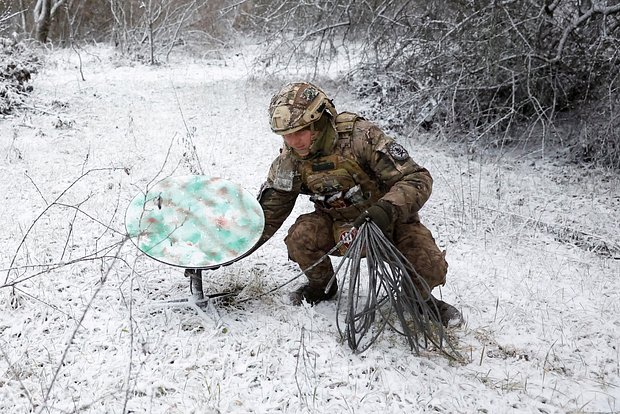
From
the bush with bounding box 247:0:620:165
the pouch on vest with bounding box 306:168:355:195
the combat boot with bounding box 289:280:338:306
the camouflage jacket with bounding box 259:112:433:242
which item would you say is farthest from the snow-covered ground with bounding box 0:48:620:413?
the bush with bounding box 247:0:620:165

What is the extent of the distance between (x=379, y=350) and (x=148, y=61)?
1009cm

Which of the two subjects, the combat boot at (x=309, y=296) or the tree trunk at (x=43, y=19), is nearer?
the combat boot at (x=309, y=296)

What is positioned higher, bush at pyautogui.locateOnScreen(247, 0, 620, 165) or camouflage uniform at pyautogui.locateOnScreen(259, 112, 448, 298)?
bush at pyautogui.locateOnScreen(247, 0, 620, 165)

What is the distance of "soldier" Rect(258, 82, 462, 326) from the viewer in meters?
2.90

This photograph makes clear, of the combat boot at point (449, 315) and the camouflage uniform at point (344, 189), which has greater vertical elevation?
the camouflage uniform at point (344, 189)

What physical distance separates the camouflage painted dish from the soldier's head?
1.44ft

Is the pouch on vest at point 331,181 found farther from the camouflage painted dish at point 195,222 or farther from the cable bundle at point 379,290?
the cable bundle at point 379,290

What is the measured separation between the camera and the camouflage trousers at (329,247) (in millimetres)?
3059

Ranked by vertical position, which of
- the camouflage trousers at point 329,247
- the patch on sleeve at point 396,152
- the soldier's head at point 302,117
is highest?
the soldier's head at point 302,117

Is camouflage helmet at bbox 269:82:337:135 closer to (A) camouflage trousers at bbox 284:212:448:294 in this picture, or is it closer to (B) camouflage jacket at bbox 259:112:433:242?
(B) camouflage jacket at bbox 259:112:433:242

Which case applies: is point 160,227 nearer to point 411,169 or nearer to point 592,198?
point 411,169

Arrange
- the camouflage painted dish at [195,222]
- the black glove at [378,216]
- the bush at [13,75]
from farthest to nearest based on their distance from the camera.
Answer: the bush at [13,75] < the camouflage painted dish at [195,222] < the black glove at [378,216]

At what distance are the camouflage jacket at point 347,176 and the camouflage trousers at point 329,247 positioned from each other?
3.4 inches

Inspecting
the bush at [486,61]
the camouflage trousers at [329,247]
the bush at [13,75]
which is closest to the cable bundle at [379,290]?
the camouflage trousers at [329,247]
